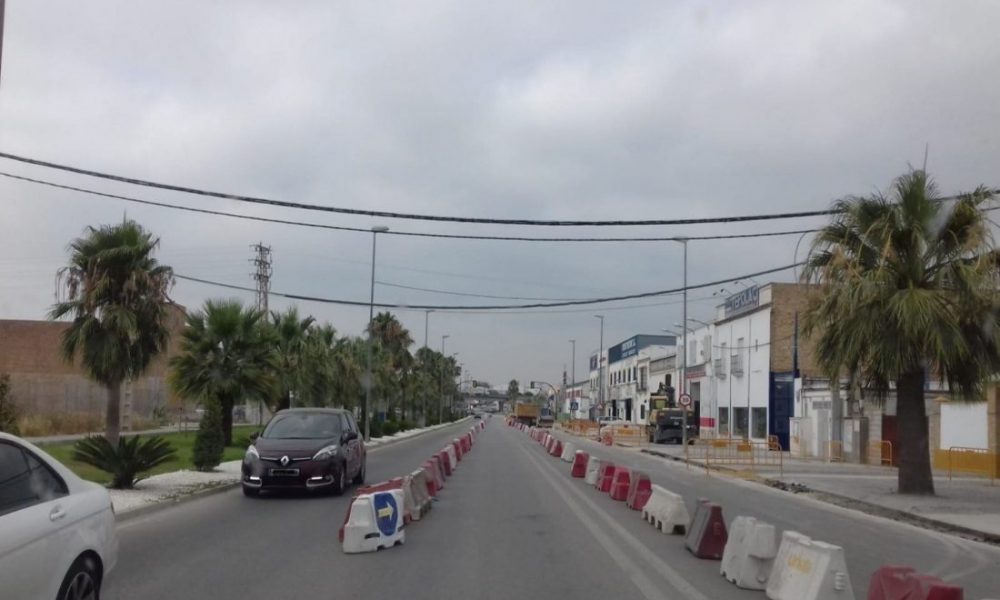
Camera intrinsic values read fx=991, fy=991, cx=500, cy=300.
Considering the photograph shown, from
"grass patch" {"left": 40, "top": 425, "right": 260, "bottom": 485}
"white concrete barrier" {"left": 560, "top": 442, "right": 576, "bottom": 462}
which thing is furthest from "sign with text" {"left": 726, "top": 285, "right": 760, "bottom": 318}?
"grass patch" {"left": 40, "top": 425, "right": 260, "bottom": 485}

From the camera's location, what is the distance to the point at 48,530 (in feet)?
20.3

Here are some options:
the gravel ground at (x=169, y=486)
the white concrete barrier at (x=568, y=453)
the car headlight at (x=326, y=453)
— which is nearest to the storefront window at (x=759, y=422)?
the white concrete barrier at (x=568, y=453)

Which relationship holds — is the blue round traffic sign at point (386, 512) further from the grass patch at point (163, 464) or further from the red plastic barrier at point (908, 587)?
the grass patch at point (163, 464)

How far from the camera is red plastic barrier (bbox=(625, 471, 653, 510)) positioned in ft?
Answer: 56.1

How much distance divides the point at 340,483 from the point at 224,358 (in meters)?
14.0

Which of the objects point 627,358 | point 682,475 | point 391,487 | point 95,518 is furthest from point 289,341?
point 627,358

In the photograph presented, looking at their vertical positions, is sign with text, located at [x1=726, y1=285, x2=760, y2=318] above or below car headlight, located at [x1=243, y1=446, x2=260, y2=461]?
above

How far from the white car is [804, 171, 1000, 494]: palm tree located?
57.3ft

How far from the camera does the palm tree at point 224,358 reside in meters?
31.0

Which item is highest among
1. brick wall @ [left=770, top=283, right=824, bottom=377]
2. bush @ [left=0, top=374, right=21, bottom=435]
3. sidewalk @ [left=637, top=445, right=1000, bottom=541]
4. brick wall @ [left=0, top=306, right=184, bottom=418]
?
brick wall @ [left=770, top=283, right=824, bottom=377]

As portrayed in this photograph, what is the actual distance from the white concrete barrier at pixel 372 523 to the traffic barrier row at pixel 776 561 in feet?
12.2

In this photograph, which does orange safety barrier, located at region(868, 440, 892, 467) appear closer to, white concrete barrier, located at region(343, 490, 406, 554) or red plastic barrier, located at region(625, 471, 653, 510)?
red plastic barrier, located at region(625, 471, 653, 510)

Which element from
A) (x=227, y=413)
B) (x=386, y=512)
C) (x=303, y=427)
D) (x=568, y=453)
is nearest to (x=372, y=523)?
(x=386, y=512)

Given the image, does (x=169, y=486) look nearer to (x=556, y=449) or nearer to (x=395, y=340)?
(x=556, y=449)
